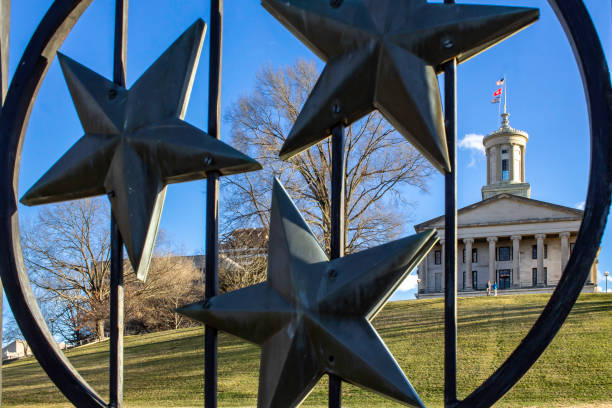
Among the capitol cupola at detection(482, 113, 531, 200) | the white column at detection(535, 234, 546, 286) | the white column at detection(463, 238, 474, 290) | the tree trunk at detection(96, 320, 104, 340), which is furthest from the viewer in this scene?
the capitol cupola at detection(482, 113, 531, 200)

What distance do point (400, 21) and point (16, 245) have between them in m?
2.25

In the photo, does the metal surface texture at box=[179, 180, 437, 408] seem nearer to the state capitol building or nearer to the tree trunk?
the tree trunk

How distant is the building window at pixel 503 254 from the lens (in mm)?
61375

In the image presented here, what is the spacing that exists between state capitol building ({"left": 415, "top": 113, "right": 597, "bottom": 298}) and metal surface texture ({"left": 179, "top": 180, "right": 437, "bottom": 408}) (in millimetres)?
53358

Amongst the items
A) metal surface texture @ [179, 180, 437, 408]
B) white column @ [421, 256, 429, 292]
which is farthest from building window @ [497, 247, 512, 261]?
metal surface texture @ [179, 180, 437, 408]

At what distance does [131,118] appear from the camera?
314 cm

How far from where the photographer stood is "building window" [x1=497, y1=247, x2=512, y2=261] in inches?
2416

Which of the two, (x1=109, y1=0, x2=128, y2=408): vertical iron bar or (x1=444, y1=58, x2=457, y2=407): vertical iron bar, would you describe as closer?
(x1=444, y1=58, x2=457, y2=407): vertical iron bar

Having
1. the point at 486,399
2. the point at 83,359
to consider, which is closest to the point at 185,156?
the point at 486,399

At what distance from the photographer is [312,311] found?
2.63m

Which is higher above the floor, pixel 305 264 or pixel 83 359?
pixel 305 264

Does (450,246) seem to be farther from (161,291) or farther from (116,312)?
(161,291)

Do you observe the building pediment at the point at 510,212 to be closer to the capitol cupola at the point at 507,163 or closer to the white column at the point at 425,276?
the white column at the point at 425,276

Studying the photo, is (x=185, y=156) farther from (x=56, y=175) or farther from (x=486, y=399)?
(x=486, y=399)
